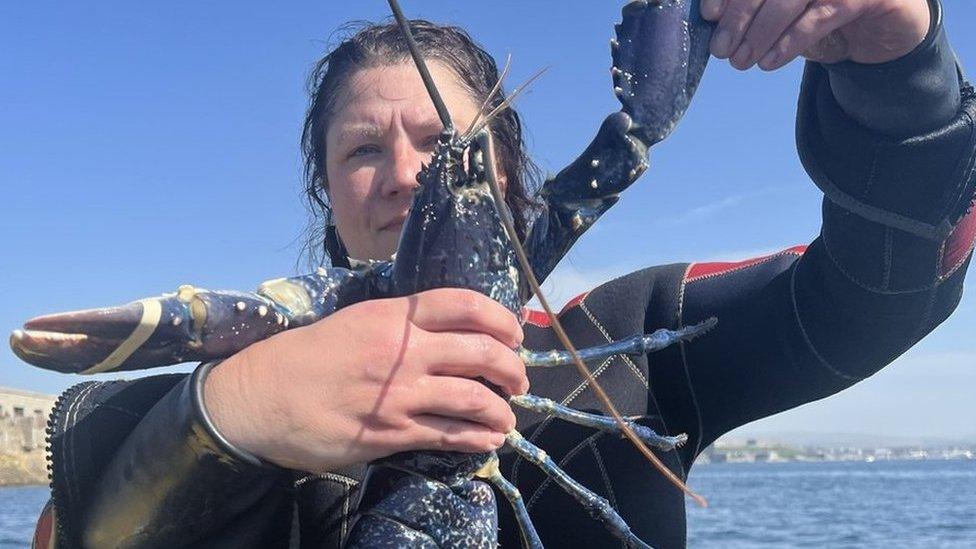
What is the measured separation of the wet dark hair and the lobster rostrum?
0.53m

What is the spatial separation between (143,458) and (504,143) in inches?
72.7

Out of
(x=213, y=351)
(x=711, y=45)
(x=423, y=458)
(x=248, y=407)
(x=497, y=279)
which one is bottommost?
(x=423, y=458)

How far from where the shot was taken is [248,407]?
1718 mm

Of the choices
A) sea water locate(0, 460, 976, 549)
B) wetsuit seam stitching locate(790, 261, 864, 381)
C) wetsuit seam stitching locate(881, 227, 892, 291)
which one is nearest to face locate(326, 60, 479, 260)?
wetsuit seam stitching locate(790, 261, 864, 381)

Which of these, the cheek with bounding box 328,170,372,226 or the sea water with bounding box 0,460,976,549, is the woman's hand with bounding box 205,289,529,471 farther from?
the sea water with bounding box 0,460,976,549

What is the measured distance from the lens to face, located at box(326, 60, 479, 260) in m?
2.62

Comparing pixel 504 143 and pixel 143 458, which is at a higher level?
pixel 504 143

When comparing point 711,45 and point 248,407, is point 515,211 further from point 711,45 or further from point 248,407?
point 248,407

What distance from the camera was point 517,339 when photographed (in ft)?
6.31

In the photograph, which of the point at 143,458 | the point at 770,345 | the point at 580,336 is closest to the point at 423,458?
the point at 143,458

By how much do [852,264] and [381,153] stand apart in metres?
1.44

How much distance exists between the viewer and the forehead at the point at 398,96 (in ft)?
8.73

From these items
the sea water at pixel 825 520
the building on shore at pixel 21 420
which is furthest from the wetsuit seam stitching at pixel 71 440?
the building on shore at pixel 21 420

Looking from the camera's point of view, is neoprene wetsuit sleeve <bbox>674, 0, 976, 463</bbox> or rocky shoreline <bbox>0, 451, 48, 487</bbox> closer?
neoprene wetsuit sleeve <bbox>674, 0, 976, 463</bbox>
